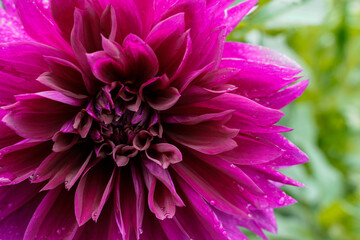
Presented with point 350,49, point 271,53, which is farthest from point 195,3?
point 350,49

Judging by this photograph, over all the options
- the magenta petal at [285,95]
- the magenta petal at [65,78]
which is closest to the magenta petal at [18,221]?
the magenta petal at [65,78]

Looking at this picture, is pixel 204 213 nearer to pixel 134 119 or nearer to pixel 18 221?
pixel 134 119

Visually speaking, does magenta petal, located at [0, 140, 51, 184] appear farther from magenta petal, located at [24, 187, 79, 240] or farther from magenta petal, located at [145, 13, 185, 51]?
magenta petal, located at [145, 13, 185, 51]

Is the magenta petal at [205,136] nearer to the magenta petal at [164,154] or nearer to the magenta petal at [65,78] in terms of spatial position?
the magenta petal at [164,154]

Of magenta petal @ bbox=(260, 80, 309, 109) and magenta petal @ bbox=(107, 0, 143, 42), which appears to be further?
magenta petal @ bbox=(260, 80, 309, 109)

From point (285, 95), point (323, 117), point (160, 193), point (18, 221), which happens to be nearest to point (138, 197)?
point (160, 193)

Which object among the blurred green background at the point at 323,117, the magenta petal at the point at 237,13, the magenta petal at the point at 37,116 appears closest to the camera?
the magenta petal at the point at 37,116

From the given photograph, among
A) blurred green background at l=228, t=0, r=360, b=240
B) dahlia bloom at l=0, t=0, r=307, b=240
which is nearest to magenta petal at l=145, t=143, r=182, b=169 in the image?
dahlia bloom at l=0, t=0, r=307, b=240
